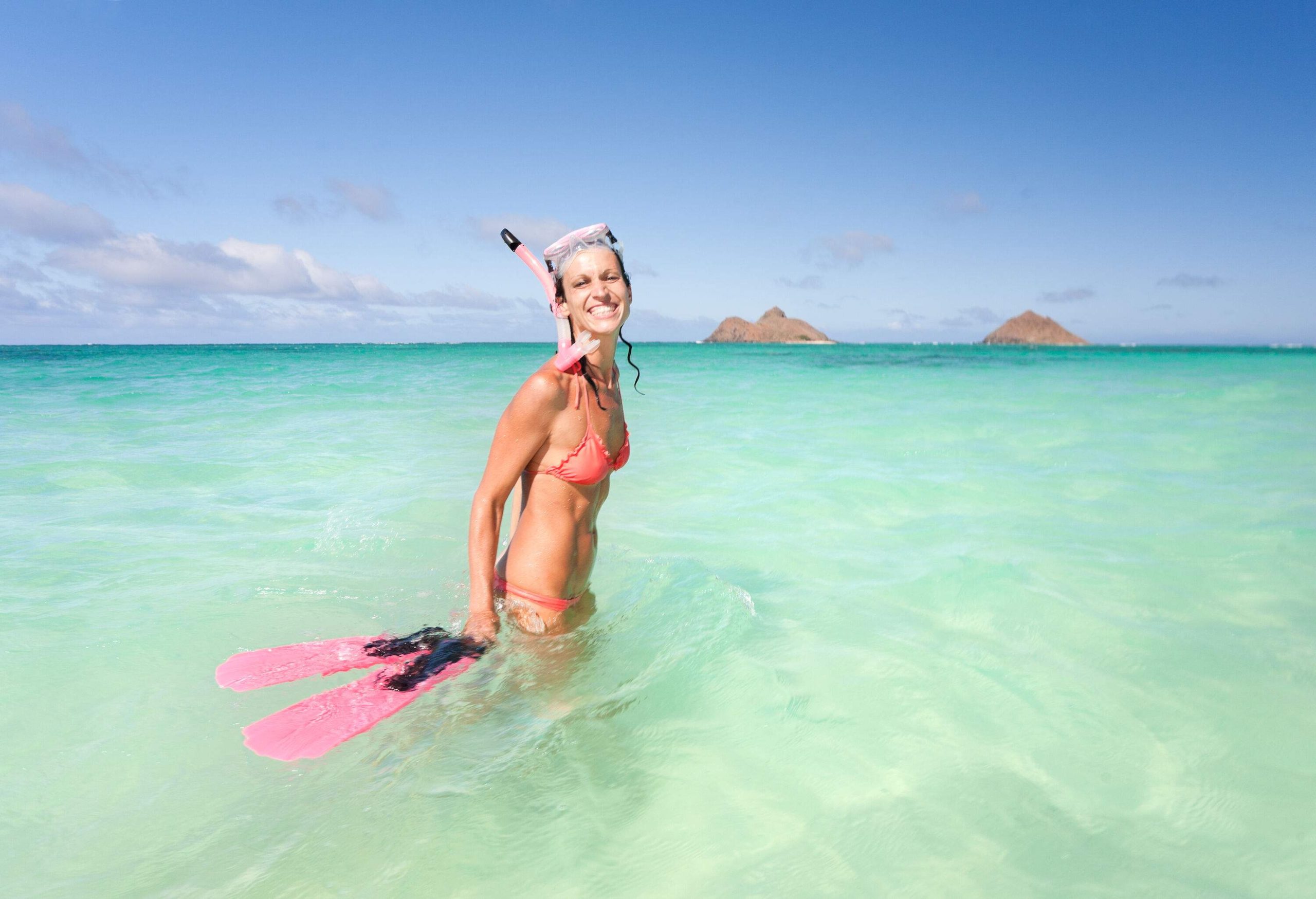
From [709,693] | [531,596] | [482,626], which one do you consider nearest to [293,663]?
[482,626]

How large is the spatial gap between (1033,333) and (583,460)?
4757 inches

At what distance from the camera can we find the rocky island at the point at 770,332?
11981cm

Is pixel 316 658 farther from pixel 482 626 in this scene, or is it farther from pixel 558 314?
pixel 558 314

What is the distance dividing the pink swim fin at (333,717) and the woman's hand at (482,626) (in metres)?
0.08

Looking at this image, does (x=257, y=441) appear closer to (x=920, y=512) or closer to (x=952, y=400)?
(x=920, y=512)

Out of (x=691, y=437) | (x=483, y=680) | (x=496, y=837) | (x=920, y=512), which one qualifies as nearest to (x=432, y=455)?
(x=691, y=437)

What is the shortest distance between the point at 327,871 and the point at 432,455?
7218 millimetres

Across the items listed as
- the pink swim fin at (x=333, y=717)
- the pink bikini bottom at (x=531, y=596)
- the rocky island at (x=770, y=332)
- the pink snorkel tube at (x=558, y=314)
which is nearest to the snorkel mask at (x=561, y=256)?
the pink snorkel tube at (x=558, y=314)

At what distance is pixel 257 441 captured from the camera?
9.60 m

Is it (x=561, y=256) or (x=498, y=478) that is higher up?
(x=561, y=256)

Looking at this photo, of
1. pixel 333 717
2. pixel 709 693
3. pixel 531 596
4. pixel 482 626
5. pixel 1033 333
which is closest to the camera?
pixel 333 717

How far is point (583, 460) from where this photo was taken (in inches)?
112

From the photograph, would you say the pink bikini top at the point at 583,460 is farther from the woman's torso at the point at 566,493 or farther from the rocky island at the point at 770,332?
the rocky island at the point at 770,332

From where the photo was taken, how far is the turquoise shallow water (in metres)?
2.15
